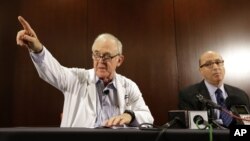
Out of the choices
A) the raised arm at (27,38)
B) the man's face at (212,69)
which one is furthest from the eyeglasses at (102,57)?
the man's face at (212,69)

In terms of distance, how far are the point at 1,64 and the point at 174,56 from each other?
1.83 metres

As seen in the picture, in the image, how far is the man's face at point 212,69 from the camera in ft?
7.54

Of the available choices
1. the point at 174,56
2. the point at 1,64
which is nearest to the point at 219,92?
the point at 174,56

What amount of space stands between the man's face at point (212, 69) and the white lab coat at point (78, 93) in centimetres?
76

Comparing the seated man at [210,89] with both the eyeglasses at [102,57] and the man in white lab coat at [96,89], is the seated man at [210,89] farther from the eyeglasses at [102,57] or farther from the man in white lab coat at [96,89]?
the eyeglasses at [102,57]

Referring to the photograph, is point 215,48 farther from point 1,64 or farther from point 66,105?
point 1,64

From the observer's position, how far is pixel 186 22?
124 inches

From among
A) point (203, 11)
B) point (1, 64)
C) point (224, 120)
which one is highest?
point (203, 11)

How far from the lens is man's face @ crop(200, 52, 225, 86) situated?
230cm

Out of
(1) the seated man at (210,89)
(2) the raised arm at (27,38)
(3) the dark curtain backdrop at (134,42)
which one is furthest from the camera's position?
(3) the dark curtain backdrop at (134,42)

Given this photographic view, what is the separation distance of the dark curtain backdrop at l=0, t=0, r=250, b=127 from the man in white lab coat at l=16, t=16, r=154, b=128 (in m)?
1.19

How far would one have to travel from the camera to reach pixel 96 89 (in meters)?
1.72

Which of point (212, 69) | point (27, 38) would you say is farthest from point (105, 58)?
point (212, 69)

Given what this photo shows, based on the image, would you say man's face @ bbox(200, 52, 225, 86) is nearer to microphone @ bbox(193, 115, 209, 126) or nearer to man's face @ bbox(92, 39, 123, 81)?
man's face @ bbox(92, 39, 123, 81)
